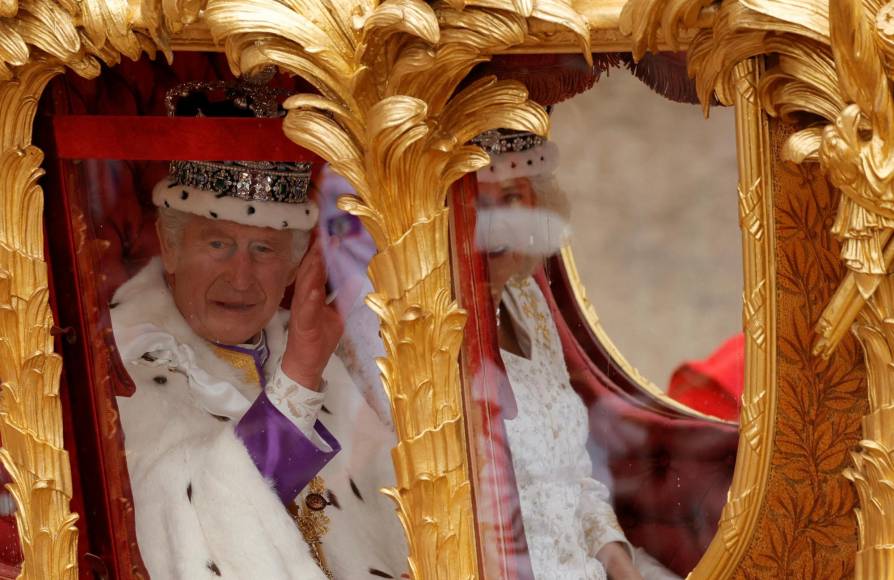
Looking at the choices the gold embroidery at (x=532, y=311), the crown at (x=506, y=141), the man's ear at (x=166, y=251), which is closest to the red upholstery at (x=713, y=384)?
the gold embroidery at (x=532, y=311)

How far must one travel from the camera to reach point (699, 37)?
1.30 metres

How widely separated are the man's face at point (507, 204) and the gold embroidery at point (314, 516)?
26 cm

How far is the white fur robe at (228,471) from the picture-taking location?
1.50 m

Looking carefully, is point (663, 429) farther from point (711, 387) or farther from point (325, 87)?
point (325, 87)

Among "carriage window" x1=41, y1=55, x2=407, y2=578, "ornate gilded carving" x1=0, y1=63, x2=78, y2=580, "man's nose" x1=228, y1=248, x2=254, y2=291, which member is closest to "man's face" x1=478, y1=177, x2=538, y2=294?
"carriage window" x1=41, y1=55, x2=407, y2=578

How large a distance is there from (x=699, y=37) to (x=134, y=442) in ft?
2.13

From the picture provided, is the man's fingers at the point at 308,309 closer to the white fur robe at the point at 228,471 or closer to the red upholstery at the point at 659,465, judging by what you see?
the white fur robe at the point at 228,471

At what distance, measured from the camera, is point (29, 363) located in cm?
153

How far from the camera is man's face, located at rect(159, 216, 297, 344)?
1472 mm

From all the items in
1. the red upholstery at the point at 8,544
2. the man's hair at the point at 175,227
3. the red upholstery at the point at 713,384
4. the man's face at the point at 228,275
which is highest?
the man's hair at the point at 175,227

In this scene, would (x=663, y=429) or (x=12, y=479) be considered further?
(x=12, y=479)

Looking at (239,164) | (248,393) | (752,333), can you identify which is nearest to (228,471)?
(248,393)

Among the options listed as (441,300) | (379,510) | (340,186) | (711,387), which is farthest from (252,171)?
(711,387)

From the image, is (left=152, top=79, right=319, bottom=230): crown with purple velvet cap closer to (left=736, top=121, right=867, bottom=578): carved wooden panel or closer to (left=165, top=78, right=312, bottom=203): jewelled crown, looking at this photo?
(left=165, top=78, right=312, bottom=203): jewelled crown
